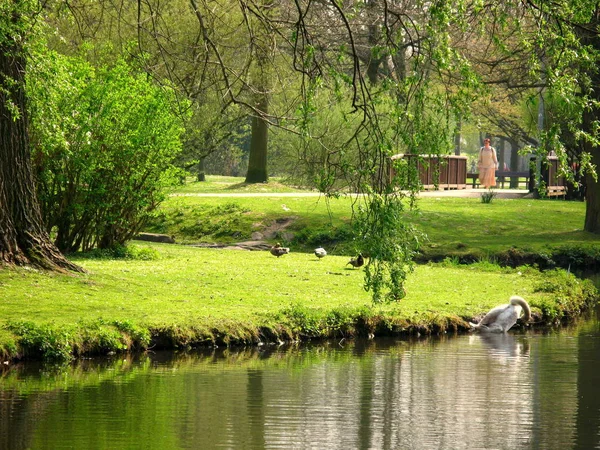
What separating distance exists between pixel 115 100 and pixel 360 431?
13.5m

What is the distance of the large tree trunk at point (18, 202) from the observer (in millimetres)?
19203

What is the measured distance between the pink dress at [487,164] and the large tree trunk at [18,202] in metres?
34.4

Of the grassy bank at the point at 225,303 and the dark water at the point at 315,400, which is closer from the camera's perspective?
the dark water at the point at 315,400

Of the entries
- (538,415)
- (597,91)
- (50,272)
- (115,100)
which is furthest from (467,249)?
(538,415)

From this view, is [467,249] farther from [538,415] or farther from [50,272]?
[538,415]

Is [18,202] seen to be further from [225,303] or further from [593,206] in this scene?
[593,206]

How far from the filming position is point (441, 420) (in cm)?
1247

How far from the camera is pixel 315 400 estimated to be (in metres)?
13.3

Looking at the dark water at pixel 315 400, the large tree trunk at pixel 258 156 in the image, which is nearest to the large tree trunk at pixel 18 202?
the dark water at pixel 315 400

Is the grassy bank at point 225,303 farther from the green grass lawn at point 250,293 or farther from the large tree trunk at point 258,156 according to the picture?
the large tree trunk at point 258,156

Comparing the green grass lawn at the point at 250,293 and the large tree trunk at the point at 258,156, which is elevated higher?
the large tree trunk at the point at 258,156

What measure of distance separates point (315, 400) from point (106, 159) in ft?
40.9

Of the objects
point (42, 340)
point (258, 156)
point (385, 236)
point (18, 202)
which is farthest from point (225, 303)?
point (258, 156)

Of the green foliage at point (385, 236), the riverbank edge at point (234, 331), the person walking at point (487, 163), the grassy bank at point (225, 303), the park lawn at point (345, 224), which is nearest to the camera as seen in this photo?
the green foliage at point (385, 236)
